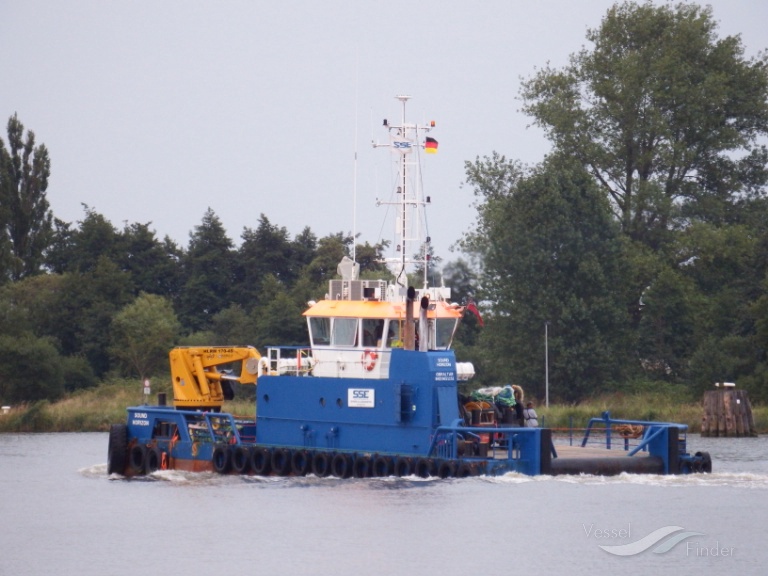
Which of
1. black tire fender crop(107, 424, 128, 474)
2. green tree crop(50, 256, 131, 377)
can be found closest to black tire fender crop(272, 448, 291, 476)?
black tire fender crop(107, 424, 128, 474)

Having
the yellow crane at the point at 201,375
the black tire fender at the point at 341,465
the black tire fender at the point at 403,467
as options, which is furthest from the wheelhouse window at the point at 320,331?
the black tire fender at the point at 403,467

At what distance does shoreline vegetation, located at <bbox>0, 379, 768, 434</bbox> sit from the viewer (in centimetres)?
4669

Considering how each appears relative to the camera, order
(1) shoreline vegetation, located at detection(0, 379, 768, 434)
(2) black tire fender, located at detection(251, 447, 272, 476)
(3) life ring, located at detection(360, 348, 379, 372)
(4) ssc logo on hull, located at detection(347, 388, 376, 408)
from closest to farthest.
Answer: (4) ssc logo on hull, located at detection(347, 388, 376, 408), (3) life ring, located at detection(360, 348, 379, 372), (2) black tire fender, located at detection(251, 447, 272, 476), (1) shoreline vegetation, located at detection(0, 379, 768, 434)

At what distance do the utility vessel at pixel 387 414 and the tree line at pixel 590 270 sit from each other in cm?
2288

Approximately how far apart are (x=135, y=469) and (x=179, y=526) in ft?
25.2

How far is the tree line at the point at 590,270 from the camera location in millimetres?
55094

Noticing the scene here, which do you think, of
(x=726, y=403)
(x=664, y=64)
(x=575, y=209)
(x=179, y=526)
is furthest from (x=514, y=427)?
(x=664, y=64)

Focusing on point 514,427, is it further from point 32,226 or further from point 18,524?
point 32,226

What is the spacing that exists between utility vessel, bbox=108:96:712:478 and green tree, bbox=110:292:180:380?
2765 cm

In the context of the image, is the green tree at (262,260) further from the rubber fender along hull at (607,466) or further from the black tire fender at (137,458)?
the rubber fender along hull at (607,466)

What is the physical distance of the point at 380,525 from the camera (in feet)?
79.8

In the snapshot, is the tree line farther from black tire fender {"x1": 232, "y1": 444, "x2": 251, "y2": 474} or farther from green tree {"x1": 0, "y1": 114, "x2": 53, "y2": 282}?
black tire fender {"x1": 232, "y1": 444, "x2": 251, "y2": 474}

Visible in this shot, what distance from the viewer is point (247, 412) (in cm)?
4712

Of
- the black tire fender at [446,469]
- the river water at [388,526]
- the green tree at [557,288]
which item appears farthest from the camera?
the green tree at [557,288]
